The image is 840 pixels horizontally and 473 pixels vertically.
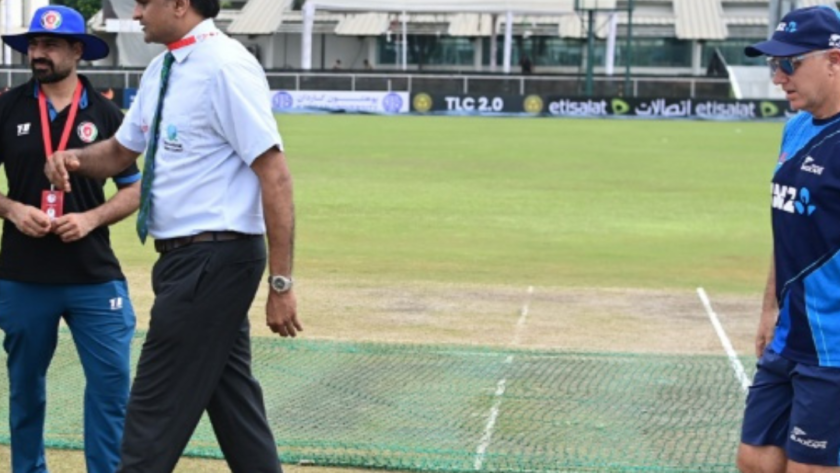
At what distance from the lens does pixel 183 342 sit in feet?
18.4

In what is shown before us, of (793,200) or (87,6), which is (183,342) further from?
(87,6)

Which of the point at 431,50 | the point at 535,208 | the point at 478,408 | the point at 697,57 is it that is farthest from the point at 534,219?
the point at 431,50

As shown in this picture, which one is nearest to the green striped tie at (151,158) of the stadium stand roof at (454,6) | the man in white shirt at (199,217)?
the man in white shirt at (199,217)

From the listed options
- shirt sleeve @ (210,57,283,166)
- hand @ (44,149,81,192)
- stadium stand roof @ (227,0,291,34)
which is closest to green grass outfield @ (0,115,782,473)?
hand @ (44,149,81,192)

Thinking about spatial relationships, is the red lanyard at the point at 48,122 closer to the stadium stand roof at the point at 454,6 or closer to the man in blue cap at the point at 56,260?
the man in blue cap at the point at 56,260

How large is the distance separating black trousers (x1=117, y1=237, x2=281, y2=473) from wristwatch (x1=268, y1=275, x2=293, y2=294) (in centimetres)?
13

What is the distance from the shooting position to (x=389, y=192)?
25375 millimetres

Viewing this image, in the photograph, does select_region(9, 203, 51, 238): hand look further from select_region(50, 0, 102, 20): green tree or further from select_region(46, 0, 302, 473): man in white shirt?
select_region(50, 0, 102, 20): green tree

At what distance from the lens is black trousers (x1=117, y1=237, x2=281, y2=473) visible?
5.61m

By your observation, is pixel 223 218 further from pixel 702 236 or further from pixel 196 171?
pixel 702 236

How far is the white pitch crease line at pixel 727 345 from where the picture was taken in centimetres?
1043

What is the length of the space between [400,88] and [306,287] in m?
45.6

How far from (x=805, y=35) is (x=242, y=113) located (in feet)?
6.73

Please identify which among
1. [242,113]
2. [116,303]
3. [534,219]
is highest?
[242,113]
